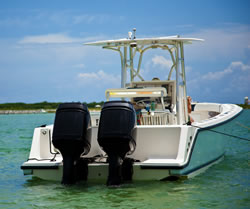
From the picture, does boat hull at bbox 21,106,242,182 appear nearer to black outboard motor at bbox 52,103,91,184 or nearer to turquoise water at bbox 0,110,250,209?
turquoise water at bbox 0,110,250,209

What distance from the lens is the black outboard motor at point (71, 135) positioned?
654 cm

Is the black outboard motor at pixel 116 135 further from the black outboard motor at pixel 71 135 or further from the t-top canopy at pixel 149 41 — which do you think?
the t-top canopy at pixel 149 41

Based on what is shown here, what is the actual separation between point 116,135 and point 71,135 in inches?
25.4

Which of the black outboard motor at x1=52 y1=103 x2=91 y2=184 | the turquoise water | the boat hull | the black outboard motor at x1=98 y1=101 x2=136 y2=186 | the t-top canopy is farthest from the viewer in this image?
the t-top canopy

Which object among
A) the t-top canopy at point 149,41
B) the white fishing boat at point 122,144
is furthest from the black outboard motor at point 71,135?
the t-top canopy at point 149,41

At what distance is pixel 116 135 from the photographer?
251 inches

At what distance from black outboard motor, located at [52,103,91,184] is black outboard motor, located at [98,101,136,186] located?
0.28 m

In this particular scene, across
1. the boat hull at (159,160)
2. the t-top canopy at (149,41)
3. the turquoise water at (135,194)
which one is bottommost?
the turquoise water at (135,194)

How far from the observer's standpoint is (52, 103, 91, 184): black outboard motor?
21.4 ft

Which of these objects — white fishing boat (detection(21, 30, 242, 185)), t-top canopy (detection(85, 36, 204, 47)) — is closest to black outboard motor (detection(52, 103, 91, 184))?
white fishing boat (detection(21, 30, 242, 185))

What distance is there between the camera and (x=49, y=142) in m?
7.44

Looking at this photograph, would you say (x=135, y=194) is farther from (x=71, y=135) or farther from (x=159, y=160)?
(x=71, y=135)

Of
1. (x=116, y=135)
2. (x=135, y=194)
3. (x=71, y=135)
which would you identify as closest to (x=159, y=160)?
(x=135, y=194)

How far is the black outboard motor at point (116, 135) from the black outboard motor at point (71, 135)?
28 cm
